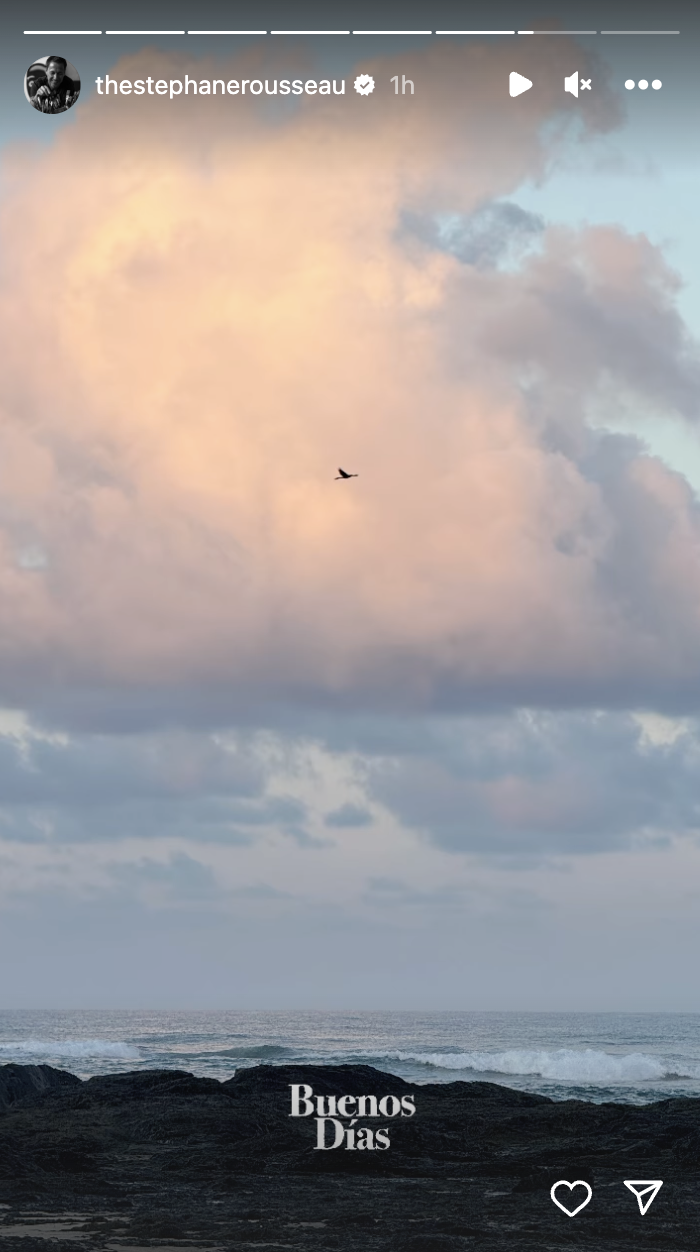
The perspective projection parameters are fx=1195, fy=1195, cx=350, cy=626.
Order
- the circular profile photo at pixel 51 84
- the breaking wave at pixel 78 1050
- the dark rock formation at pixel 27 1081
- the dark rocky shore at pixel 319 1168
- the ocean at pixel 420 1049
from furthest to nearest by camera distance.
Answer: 1. the breaking wave at pixel 78 1050
2. the ocean at pixel 420 1049
3. the dark rock formation at pixel 27 1081
4. the dark rocky shore at pixel 319 1168
5. the circular profile photo at pixel 51 84

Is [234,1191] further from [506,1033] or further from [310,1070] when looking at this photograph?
[506,1033]

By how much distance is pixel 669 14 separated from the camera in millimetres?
11734

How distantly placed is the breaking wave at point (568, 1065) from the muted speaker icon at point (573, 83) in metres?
65.6

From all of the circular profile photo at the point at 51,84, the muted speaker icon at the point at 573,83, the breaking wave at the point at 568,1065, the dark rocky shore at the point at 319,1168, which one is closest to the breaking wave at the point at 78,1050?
the breaking wave at the point at 568,1065

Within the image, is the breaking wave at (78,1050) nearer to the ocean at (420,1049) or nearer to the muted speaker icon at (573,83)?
the ocean at (420,1049)

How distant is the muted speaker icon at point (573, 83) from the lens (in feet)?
41.3

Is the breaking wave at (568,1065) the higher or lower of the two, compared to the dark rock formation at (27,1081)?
lower

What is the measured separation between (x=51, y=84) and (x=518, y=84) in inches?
193

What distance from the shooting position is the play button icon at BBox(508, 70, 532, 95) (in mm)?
12688

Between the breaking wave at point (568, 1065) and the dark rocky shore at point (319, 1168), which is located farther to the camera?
the breaking wave at point (568, 1065)

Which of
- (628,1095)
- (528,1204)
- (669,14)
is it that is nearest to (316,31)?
(669,14)

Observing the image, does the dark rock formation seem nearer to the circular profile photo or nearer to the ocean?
the ocean

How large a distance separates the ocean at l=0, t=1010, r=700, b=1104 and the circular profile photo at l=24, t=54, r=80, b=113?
48.4 metres

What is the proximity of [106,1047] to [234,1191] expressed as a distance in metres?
71.5
